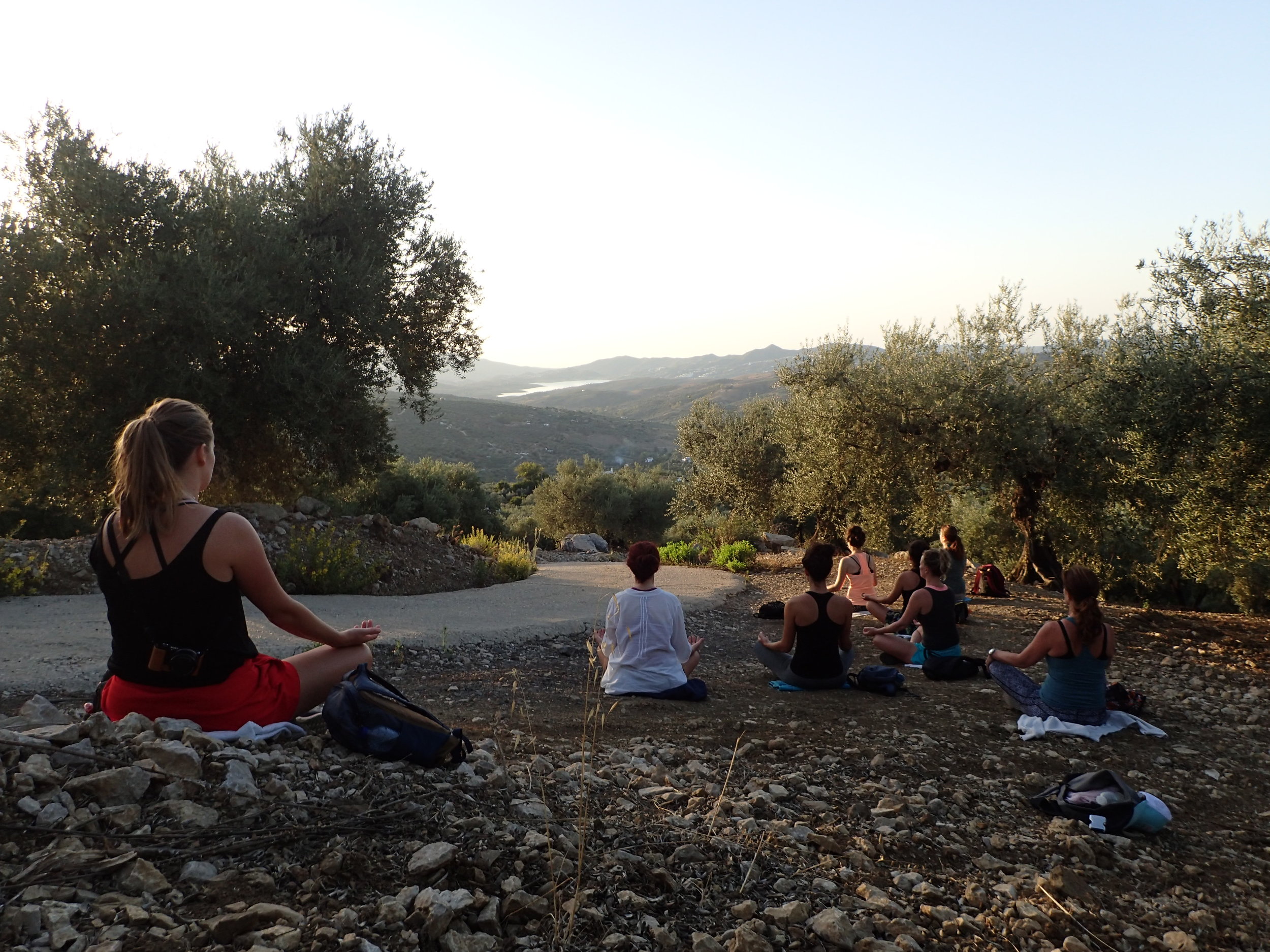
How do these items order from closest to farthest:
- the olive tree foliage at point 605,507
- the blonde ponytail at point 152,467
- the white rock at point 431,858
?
the white rock at point 431,858, the blonde ponytail at point 152,467, the olive tree foliage at point 605,507

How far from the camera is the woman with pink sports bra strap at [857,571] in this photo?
9.12m

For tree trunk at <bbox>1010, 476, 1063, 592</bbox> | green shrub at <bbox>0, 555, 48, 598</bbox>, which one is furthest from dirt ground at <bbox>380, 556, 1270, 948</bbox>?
green shrub at <bbox>0, 555, 48, 598</bbox>

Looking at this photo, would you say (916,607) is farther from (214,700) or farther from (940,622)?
(214,700)

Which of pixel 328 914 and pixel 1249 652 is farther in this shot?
pixel 1249 652

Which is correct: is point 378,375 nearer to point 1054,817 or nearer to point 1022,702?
point 1022,702

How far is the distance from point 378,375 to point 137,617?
1072 cm

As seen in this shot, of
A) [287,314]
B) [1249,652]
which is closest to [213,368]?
[287,314]

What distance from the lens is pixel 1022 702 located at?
19.3ft

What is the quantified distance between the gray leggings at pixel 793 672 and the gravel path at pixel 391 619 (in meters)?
1.40

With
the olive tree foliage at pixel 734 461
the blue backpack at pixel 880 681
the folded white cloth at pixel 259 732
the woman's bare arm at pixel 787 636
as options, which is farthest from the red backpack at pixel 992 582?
the folded white cloth at pixel 259 732

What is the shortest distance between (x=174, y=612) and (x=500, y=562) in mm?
10225

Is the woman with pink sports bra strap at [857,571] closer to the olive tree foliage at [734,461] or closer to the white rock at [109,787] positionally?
the white rock at [109,787]

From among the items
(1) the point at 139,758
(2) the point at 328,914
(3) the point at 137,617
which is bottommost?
(2) the point at 328,914

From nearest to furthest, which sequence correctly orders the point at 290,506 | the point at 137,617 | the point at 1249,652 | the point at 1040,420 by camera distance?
the point at 137,617
the point at 1249,652
the point at 1040,420
the point at 290,506
